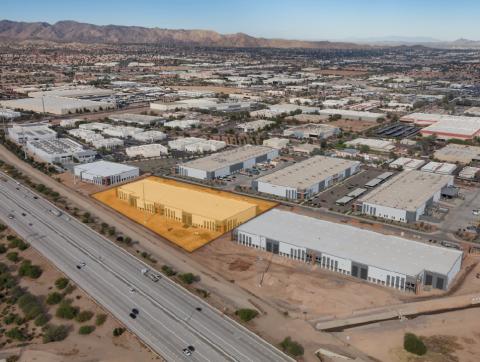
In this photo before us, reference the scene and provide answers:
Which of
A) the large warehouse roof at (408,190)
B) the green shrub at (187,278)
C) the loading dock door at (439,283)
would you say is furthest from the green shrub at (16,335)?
the large warehouse roof at (408,190)

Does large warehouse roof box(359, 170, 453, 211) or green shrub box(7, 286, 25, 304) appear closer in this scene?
green shrub box(7, 286, 25, 304)

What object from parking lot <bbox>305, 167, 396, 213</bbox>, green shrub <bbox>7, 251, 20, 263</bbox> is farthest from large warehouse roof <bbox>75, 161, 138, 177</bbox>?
parking lot <bbox>305, 167, 396, 213</bbox>

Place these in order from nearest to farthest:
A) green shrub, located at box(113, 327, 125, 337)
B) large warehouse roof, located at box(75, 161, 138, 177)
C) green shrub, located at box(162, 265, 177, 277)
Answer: green shrub, located at box(113, 327, 125, 337) < green shrub, located at box(162, 265, 177, 277) < large warehouse roof, located at box(75, 161, 138, 177)

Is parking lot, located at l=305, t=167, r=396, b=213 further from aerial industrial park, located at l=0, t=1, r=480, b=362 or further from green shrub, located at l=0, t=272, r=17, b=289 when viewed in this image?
green shrub, located at l=0, t=272, r=17, b=289

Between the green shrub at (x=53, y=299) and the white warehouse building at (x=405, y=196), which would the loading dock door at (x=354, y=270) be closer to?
the white warehouse building at (x=405, y=196)

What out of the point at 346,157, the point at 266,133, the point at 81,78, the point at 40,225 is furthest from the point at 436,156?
the point at 81,78

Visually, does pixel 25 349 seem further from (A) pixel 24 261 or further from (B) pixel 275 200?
(B) pixel 275 200

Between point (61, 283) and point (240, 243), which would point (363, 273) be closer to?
point (240, 243)
